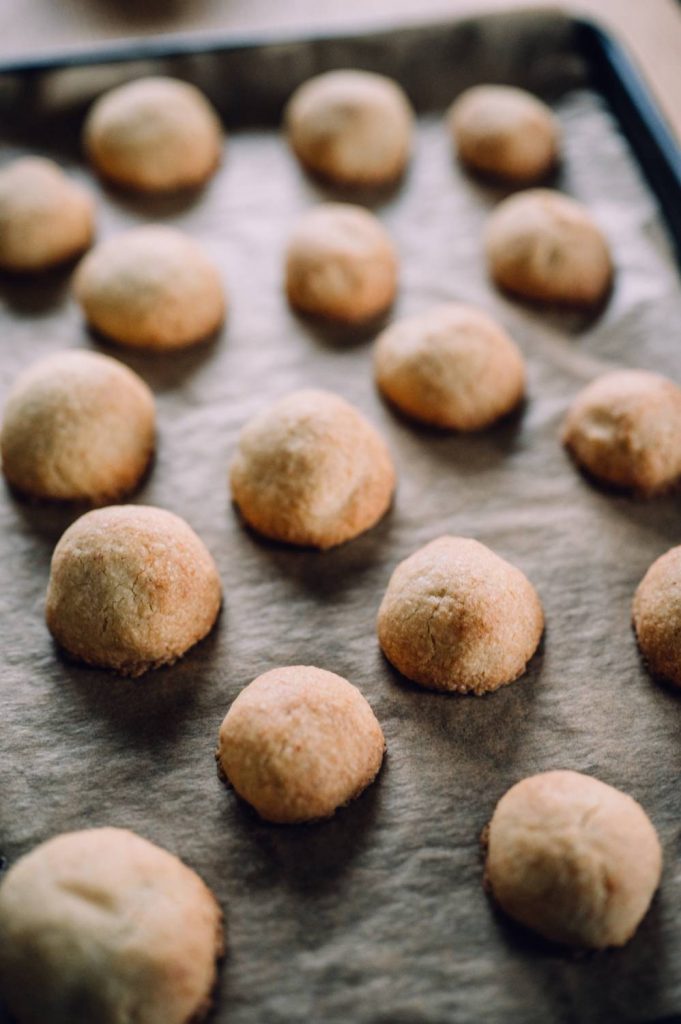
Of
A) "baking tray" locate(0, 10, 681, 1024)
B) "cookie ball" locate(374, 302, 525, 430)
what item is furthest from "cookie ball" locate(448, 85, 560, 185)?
"cookie ball" locate(374, 302, 525, 430)

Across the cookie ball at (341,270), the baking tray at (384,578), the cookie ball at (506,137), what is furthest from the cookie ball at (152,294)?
the cookie ball at (506,137)

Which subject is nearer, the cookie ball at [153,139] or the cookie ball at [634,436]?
the cookie ball at [634,436]

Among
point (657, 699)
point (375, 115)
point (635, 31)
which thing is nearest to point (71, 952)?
point (657, 699)

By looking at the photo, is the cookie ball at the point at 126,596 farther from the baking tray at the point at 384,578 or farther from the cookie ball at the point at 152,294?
the cookie ball at the point at 152,294

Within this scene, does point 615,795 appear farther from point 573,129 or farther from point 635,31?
point 635,31

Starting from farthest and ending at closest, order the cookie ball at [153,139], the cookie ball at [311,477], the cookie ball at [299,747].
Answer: the cookie ball at [153,139]
the cookie ball at [311,477]
the cookie ball at [299,747]

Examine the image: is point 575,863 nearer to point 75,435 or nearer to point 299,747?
point 299,747
